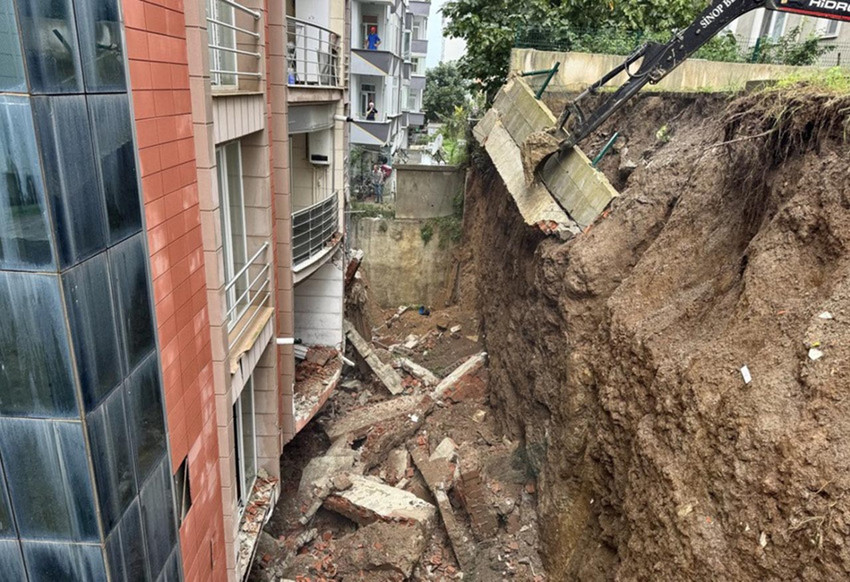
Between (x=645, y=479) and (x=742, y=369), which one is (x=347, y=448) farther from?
(x=742, y=369)

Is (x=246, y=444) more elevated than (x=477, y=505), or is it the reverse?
(x=246, y=444)

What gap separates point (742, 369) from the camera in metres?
5.12

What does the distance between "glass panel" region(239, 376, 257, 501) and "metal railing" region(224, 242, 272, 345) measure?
1237mm

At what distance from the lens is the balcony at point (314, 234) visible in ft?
30.9

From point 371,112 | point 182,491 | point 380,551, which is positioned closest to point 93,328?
point 182,491

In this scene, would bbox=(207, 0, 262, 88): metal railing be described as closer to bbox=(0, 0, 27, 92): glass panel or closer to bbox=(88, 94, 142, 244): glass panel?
bbox=(88, 94, 142, 244): glass panel

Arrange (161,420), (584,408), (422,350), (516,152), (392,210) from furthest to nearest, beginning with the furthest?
(392,210) → (422,350) → (516,152) → (584,408) → (161,420)

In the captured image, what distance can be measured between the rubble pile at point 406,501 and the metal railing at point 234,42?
6.81m

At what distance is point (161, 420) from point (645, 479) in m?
4.99

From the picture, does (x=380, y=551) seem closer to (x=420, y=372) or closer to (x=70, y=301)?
(x=420, y=372)

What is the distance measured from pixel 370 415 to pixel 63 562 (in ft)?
27.2

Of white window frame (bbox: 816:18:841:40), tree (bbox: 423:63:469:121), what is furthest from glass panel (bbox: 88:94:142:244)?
tree (bbox: 423:63:469:121)

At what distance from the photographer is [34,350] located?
3348 mm

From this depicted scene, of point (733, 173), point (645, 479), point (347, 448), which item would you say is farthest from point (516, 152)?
point (645, 479)
